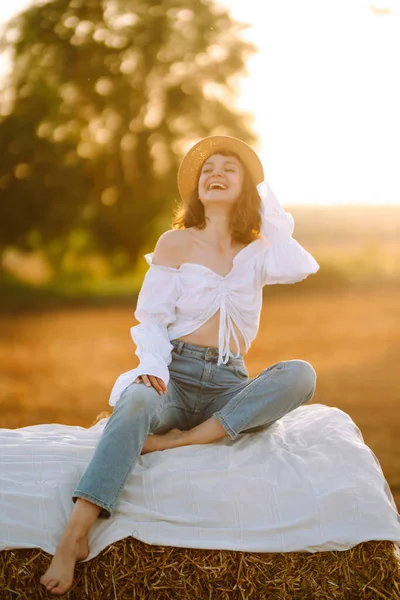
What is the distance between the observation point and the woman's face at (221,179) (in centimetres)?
277

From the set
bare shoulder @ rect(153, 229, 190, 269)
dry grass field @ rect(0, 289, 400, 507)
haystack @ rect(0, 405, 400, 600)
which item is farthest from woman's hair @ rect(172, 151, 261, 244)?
dry grass field @ rect(0, 289, 400, 507)

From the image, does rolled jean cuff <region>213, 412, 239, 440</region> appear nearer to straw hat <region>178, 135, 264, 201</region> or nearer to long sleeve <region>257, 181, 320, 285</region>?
long sleeve <region>257, 181, 320, 285</region>

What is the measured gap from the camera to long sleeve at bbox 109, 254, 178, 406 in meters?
2.45

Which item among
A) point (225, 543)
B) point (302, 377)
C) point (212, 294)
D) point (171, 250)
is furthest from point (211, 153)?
point (225, 543)

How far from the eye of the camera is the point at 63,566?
1.98 metres

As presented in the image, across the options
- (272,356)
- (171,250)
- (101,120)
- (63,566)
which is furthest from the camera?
(101,120)

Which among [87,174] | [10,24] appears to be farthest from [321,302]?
[10,24]

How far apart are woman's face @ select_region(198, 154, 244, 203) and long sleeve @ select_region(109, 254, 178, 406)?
13.1 inches

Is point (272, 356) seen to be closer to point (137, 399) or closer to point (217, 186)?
point (217, 186)

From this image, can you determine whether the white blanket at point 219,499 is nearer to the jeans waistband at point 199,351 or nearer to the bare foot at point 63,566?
the bare foot at point 63,566

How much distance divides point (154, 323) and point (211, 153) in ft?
2.42

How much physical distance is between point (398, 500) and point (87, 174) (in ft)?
30.1

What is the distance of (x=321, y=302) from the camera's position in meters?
11.0

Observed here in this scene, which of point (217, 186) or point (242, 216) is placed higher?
point (217, 186)
